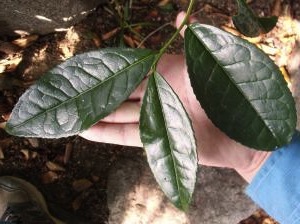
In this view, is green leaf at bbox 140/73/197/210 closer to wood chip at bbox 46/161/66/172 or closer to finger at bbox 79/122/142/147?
finger at bbox 79/122/142/147

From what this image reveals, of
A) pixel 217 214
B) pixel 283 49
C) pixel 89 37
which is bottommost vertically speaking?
pixel 217 214

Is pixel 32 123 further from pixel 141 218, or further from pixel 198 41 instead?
pixel 141 218

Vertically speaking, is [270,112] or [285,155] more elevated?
[270,112]

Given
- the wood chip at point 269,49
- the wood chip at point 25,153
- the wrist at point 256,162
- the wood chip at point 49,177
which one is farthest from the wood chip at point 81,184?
the wood chip at point 269,49

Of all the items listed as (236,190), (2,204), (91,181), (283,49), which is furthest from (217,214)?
(2,204)

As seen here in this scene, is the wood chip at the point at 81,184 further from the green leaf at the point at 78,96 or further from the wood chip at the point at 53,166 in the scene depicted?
the green leaf at the point at 78,96

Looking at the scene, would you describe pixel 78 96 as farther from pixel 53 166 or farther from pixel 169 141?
pixel 53 166

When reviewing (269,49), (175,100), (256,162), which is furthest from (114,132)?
(269,49)

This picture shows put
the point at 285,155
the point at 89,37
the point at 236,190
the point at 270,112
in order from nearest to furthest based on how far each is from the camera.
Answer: the point at 270,112 → the point at 285,155 → the point at 89,37 → the point at 236,190
